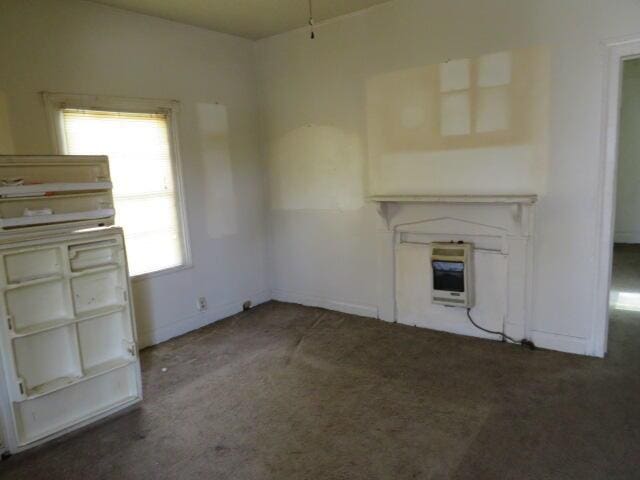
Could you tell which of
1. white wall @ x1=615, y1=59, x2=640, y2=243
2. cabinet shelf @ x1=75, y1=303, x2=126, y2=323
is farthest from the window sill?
white wall @ x1=615, y1=59, x2=640, y2=243

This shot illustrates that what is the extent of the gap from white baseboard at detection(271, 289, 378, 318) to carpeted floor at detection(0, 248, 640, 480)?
53cm

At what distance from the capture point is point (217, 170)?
4375 millimetres

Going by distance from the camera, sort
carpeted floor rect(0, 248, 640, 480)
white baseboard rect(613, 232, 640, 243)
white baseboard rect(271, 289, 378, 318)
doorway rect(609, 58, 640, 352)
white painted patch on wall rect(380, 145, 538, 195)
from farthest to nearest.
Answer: white baseboard rect(613, 232, 640, 243)
doorway rect(609, 58, 640, 352)
white baseboard rect(271, 289, 378, 318)
white painted patch on wall rect(380, 145, 538, 195)
carpeted floor rect(0, 248, 640, 480)

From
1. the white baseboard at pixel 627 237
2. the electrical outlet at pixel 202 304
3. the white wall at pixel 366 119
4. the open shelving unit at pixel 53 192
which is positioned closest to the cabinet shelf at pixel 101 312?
the open shelving unit at pixel 53 192

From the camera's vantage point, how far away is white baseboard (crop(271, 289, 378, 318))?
4.33m

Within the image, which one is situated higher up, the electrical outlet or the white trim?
the white trim

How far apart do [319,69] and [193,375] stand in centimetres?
296

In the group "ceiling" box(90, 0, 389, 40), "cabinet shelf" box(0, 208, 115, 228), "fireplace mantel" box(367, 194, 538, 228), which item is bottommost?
"fireplace mantel" box(367, 194, 538, 228)

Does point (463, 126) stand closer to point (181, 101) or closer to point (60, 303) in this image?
point (181, 101)

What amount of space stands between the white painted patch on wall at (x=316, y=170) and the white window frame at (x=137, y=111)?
1095 mm

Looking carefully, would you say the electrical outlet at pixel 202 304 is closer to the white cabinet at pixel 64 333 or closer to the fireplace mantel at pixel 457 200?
the white cabinet at pixel 64 333

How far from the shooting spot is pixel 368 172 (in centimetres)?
412

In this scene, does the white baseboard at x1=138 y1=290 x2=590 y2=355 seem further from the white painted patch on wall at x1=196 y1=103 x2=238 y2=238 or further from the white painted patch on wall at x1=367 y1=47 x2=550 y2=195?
the white painted patch on wall at x1=367 y1=47 x2=550 y2=195

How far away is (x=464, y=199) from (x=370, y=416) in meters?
1.77
